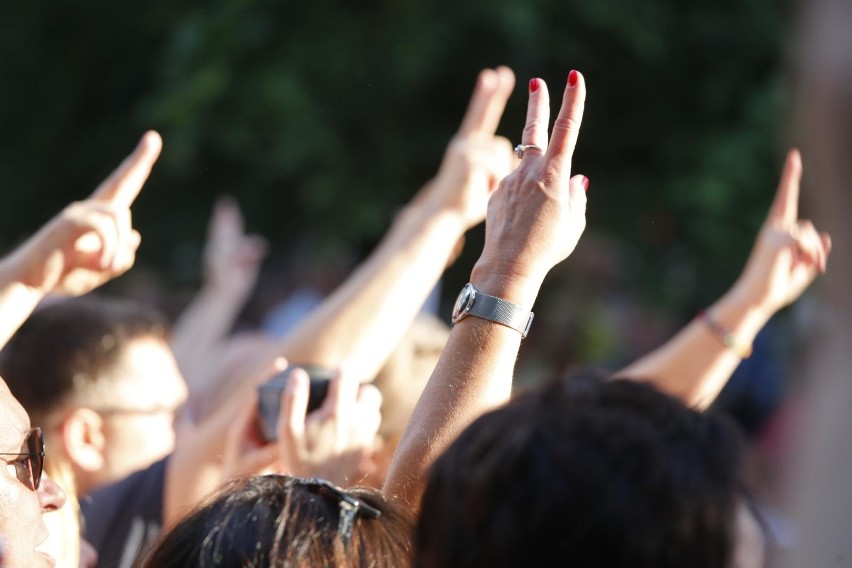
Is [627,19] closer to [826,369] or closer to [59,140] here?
[59,140]

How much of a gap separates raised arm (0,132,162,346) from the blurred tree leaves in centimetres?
417

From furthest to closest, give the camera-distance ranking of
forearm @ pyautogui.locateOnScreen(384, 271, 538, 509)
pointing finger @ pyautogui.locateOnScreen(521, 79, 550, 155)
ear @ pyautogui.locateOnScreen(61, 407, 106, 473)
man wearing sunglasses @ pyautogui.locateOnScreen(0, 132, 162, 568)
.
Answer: ear @ pyautogui.locateOnScreen(61, 407, 106, 473)
man wearing sunglasses @ pyautogui.locateOnScreen(0, 132, 162, 568)
pointing finger @ pyautogui.locateOnScreen(521, 79, 550, 155)
forearm @ pyautogui.locateOnScreen(384, 271, 538, 509)

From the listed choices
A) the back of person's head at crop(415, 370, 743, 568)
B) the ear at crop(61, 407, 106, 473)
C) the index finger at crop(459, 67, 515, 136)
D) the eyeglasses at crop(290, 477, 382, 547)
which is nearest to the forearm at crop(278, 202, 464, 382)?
the index finger at crop(459, 67, 515, 136)

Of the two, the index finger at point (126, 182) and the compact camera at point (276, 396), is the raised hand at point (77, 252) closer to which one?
the index finger at point (126, 182)

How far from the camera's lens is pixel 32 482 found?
5.59ft

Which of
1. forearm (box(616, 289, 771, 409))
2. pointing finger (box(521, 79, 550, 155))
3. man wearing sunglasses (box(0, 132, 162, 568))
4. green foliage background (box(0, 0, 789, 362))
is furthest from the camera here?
green foliage background (box(0, 0, 789, 362))

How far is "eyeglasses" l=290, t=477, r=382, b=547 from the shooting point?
1.42 m

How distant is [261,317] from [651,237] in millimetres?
2679

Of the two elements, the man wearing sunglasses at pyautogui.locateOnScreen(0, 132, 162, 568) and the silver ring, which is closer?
the silver ring

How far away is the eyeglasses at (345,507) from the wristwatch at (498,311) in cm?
33

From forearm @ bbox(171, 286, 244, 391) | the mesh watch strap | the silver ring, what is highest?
the silver ring

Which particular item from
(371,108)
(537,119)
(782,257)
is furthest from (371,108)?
(537,119)

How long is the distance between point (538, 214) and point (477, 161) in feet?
3.12

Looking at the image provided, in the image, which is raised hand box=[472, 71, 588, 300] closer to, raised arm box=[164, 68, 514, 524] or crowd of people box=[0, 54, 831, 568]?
crowd of people box=[0, 54, 831, 568]
